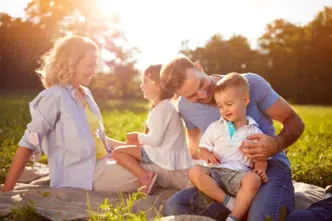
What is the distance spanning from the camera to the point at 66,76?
4.16m

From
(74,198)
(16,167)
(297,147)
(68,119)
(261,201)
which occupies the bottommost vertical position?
(297,147)

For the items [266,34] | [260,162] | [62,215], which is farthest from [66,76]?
[266,34]

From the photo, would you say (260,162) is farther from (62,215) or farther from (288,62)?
(288,62)

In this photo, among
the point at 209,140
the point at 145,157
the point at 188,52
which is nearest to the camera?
the point at 209,140

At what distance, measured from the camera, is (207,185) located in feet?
10.3

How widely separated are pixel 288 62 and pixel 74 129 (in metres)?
33.1

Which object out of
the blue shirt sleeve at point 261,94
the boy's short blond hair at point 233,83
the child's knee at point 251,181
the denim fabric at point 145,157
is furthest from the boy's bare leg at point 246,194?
the denim fabric at point 145,157

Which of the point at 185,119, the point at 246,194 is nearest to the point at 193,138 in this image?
Result: the point at 185,119

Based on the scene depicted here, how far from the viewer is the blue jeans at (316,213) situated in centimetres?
298

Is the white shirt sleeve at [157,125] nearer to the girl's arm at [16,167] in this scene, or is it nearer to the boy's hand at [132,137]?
the boy's hand at [132,137]

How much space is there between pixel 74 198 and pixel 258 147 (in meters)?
1.78

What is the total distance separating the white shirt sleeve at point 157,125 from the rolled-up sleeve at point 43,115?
0.88m

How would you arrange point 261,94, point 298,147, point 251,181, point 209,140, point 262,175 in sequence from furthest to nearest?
point 298,147
point 261,94
point 209,140
point 262,175
point 251,181

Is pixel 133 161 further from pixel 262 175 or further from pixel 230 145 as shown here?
pixel 262 175
